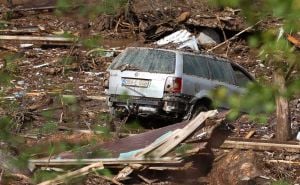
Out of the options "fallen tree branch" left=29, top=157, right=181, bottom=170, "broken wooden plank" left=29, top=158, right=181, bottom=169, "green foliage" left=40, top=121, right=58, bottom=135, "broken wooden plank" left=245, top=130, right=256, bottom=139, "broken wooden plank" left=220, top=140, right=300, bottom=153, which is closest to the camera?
"fallen tree branch" left=29, top=157, right=181, bottom=170

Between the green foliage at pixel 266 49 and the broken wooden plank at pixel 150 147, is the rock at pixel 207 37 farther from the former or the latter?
the green foliage at pixel 266 49

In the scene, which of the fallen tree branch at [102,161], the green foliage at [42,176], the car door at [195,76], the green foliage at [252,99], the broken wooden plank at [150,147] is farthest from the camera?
the car door at [195,76]

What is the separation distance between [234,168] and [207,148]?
0.57 m

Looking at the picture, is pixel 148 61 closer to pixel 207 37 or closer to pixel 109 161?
pixel 109 161

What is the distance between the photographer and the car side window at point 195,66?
38.8 feet

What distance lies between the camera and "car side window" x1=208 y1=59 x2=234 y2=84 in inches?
492

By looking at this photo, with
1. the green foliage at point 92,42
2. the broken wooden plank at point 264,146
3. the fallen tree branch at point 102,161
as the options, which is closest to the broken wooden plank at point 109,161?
the fallen tree branch at point 102,161

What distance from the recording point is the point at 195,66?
12086 mm

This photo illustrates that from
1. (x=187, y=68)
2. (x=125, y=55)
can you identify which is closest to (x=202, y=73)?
(x=187, y=68)

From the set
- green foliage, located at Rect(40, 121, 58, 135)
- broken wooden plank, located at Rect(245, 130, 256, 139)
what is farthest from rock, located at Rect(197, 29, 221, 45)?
green foliage, located at Rect(40, 121, 58, 135)

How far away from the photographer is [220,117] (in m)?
7.07

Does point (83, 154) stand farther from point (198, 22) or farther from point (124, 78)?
point (198, 22)

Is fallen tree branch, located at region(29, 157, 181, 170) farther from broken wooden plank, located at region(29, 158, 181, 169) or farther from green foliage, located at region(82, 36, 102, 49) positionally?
green foliage, located at region(82, 36, 102, 49)

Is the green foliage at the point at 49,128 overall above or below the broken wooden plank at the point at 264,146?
above
